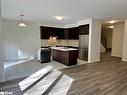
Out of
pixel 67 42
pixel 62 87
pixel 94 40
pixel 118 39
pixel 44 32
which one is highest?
pixel 44 32

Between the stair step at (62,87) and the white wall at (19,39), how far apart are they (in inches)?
178

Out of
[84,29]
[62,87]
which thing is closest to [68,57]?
[84,29]

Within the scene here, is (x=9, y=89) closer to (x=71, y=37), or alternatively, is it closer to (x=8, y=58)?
(x=8, y=58)

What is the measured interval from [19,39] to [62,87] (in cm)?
523

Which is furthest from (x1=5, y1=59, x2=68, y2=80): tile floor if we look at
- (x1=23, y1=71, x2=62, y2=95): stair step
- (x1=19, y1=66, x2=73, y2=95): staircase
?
(x1=23, y1=71, x2=62, y2=95): stair step

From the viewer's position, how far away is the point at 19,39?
6.85 metres

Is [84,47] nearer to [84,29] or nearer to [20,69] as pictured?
[84,29]

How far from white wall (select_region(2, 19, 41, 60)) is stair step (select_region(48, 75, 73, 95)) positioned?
14.9ft

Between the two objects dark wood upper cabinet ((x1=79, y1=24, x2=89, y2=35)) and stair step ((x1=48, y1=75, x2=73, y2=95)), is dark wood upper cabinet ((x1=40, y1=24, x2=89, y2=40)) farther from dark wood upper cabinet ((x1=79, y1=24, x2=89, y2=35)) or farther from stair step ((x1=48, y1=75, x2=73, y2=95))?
stair step ((x1=48, y1=75, x2=73, y2=95))

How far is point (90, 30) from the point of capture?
227 inches

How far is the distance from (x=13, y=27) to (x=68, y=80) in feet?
17.1

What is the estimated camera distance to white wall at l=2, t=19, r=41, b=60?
638 centimetres

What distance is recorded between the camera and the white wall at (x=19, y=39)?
6.38 metres

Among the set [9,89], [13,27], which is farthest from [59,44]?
[9,89]
